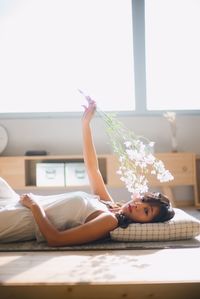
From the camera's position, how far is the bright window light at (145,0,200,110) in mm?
3311

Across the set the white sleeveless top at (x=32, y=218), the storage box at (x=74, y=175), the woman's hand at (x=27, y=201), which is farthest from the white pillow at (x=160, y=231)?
the storage box at (x=74, y=175)

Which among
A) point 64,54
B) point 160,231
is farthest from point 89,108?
point 64,54

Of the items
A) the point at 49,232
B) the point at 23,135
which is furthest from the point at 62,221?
the point at 23,135

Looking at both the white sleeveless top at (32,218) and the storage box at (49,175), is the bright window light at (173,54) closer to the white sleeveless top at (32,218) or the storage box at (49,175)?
the storage box at (49,175)

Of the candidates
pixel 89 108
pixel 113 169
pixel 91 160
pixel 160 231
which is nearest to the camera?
pixel 160 231

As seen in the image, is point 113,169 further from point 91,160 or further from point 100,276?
point 100,276

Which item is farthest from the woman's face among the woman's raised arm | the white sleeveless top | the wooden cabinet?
the wooden cabinet

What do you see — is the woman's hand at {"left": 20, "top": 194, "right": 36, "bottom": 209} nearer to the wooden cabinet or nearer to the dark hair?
the dark hair

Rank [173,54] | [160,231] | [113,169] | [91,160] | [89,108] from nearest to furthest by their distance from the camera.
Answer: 1. [160,231]
2. [89,108]
3. [91,160]
4. [113,169]
5. [173,54]

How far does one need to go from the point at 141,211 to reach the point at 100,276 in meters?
0.51

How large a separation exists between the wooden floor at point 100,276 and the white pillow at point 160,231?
0.18 meters

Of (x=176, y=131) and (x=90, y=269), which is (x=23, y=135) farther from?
(x=90, y=269)

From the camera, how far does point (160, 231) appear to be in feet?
5.09

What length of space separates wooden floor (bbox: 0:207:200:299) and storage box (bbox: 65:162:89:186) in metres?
1.67
